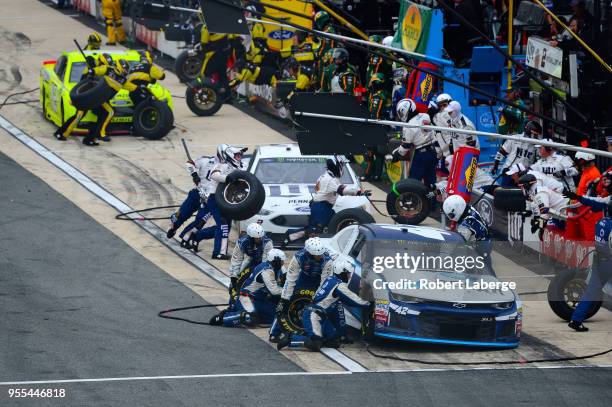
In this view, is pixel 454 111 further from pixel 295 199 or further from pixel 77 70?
pixel 77 70

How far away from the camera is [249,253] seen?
16250mm

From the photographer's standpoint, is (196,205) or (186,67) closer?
(196,205)

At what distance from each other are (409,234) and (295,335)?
1.77 meters

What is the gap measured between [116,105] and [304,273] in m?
12.1

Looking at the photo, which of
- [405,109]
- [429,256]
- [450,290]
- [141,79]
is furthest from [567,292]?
[141,79]

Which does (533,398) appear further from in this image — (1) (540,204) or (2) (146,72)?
(2) (146,72)

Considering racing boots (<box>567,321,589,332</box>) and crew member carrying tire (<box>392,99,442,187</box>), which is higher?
crew member carrying tire (<box>392,99,442,187</box>)

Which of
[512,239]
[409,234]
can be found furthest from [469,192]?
[409,234]

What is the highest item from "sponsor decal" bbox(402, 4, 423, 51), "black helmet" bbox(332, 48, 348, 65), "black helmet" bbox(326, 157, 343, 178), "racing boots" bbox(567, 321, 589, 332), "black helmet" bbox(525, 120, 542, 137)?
"sponsor decal" bbox(402, 4, 423, 51)

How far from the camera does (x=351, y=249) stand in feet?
51.9

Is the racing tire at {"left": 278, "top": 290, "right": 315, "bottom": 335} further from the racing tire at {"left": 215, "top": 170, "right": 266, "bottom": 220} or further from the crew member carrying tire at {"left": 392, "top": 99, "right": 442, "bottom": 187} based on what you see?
the crew member carrying tire at {"left": 392, "top": 99, "right": 442, "bottom": 187}

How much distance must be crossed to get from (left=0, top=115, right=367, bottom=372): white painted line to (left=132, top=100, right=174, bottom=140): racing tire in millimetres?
1800

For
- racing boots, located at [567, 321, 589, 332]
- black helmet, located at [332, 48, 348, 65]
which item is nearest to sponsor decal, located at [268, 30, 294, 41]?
black helmet, located at [332, 48, 348, 65]

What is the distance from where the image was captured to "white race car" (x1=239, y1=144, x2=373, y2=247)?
19.5 m
